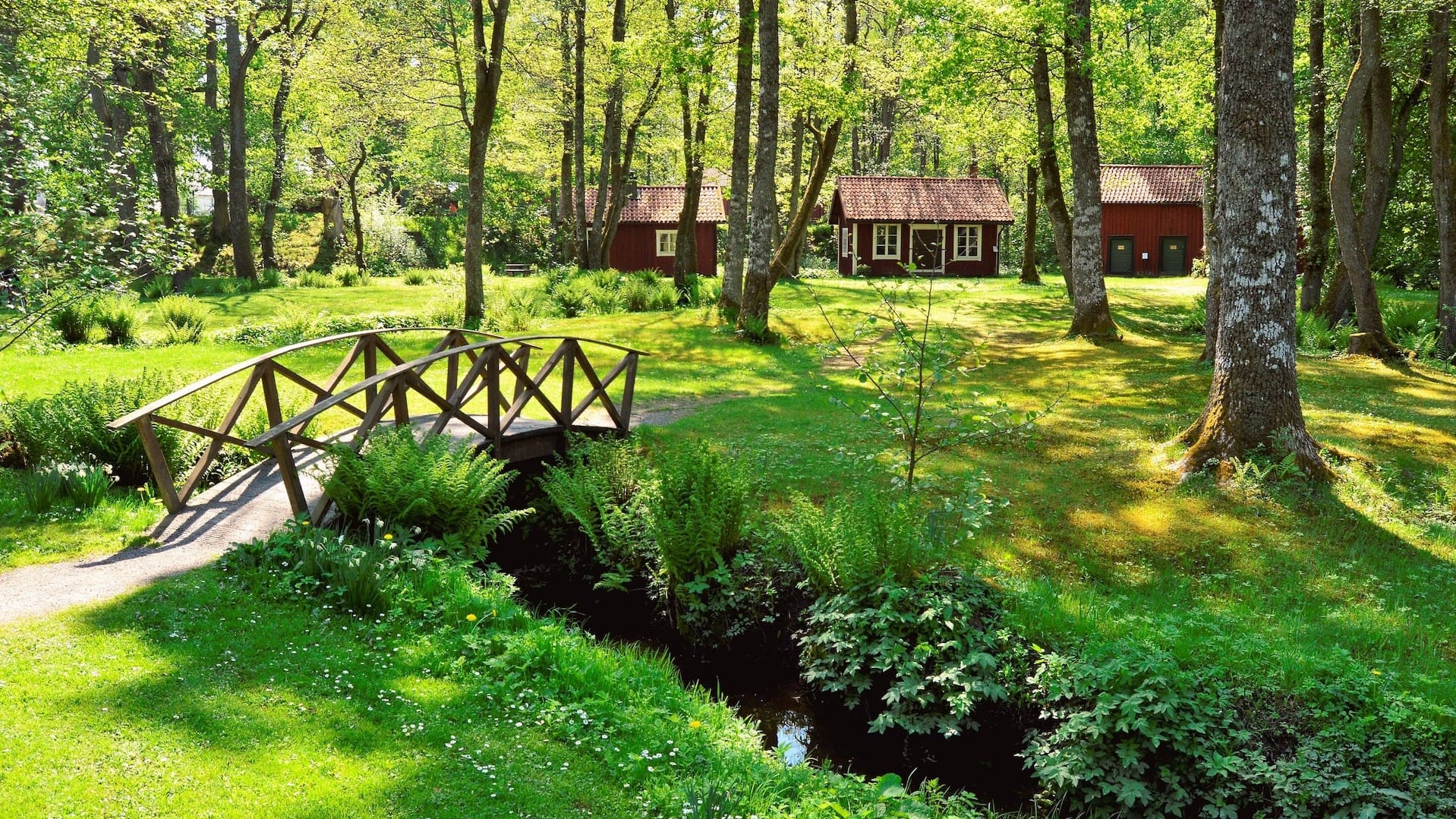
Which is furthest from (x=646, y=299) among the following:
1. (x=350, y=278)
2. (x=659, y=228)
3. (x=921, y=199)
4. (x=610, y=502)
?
(x=921, y=199)

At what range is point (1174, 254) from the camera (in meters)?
42.5

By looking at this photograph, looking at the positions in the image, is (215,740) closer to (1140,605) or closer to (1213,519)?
(1140,605)

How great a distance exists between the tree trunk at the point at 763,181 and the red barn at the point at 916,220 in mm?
22530

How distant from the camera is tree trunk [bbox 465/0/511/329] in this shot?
18.0 metres

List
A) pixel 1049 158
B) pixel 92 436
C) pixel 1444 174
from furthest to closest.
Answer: pixel 1049 158 < pixel 1444 174 < pixel 92 436

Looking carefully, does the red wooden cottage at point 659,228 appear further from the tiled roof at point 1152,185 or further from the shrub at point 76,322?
the shrub at point 76,322

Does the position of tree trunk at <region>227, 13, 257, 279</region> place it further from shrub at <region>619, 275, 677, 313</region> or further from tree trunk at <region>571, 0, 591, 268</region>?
shrub at <region>619, 275, 677, 313</region>

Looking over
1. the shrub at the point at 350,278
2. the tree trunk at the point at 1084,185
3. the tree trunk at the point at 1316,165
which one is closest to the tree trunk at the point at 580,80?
the shrub at the point at 350,278

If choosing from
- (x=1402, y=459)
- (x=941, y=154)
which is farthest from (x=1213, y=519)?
(x=941, y=154)

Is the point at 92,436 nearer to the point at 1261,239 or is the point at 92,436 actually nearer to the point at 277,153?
the point at 1261,239

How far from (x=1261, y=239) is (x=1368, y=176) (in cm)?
952

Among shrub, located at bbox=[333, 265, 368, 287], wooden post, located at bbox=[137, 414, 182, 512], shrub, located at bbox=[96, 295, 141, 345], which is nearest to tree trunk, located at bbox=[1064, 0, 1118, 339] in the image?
wooden post, located at bbox=[137, 414, 182, 512]

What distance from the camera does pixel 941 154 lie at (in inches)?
2125

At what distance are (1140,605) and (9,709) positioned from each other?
21.5ft
